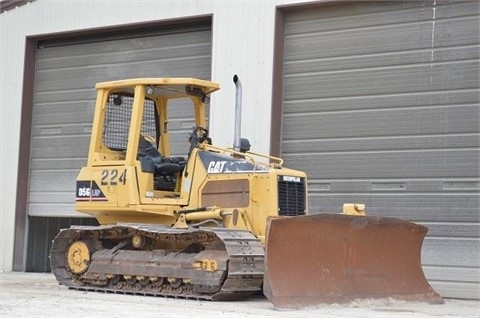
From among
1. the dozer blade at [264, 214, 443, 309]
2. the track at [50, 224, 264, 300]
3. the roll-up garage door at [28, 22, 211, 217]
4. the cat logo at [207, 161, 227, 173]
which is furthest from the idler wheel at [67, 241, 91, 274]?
the roll-up garage door at [28, 22, 211, 217]

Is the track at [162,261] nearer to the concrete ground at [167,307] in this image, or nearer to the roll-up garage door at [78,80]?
the concrete ground at [167,307]

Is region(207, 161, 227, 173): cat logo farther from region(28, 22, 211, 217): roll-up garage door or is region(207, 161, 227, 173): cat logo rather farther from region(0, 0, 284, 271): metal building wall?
region(28, 22, 211, 217): roll-up garage door

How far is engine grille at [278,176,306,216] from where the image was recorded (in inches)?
465

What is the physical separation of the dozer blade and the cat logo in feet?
5.74

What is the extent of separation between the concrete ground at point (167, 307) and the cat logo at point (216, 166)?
1.78 m

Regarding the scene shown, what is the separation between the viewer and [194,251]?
38.6 feet

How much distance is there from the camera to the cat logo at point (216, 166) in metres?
12.1

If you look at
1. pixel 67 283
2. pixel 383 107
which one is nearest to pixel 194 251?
pixel 67 283

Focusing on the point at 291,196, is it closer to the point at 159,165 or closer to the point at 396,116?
the point at 159,165

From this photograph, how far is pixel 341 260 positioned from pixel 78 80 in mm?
9278

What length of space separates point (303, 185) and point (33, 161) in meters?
8.81

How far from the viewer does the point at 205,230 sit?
36.6 feet

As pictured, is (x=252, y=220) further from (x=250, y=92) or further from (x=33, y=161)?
(x=33, y=161)

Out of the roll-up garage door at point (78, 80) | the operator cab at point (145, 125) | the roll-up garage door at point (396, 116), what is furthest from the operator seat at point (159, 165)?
the roll-up garage door at point (78, 80)
